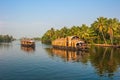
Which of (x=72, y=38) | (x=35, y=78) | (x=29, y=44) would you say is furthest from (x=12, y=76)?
(x=29, y=44)

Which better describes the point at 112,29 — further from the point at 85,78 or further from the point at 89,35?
the point at 85,78

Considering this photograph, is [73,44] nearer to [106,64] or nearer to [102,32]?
[102,32]

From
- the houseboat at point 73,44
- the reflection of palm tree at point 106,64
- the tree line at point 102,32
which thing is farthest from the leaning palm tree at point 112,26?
the reflection of palm tree at point 106,64

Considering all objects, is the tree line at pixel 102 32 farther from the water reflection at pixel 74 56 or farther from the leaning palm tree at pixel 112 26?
the water reflection at pixel 74 56

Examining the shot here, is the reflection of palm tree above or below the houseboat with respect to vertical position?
below

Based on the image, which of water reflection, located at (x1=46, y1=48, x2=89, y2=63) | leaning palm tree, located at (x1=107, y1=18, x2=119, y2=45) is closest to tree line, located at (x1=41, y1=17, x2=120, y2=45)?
leaning palm tree, located at (x1=107, y1=18, x2=119, y2=45)

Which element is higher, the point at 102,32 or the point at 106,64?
the point at 102,32

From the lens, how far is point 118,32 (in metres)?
107

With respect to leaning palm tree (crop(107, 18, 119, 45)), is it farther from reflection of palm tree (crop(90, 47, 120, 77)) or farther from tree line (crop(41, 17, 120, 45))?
reflection of palm tree (crop(90, 47, 120, 77))

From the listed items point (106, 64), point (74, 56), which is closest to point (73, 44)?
point (74, 56)

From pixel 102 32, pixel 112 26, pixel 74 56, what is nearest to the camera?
pixel 74 56

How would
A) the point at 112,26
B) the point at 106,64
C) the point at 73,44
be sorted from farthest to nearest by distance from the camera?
the point at 112,26 → the point at 73,44 → the point at 106,64

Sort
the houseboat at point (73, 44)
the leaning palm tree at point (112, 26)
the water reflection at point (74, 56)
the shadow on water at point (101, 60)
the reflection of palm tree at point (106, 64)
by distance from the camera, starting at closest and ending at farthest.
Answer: the reflection of palm tree at point (106, 64) < the shadow on water at point (101, 60) < the water reflection at point (74, 56) < the houseboat at point (73, 44) < the leaning palm tree at point (112, 26)

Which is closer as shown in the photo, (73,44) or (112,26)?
(73,44)
